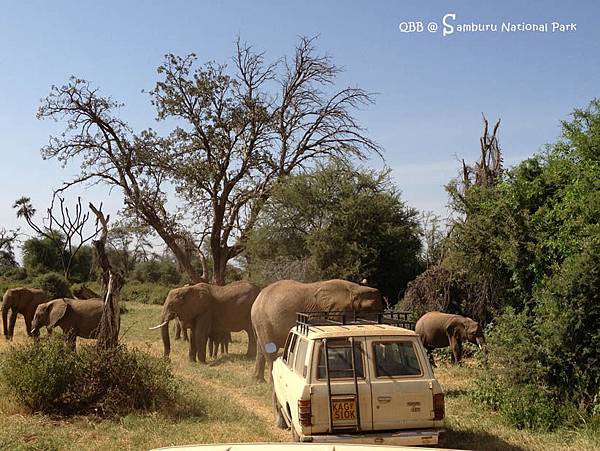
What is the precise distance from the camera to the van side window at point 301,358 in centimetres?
825

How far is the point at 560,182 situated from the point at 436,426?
7335 millimetres

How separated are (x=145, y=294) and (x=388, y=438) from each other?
4038 cm

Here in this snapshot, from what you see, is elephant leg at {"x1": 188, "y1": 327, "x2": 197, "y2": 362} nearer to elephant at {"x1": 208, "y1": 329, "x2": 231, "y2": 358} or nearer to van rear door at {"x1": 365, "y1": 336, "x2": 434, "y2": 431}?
elephant at {"x1": 208, "y1": 329, "x2": 231, "y2": 358}

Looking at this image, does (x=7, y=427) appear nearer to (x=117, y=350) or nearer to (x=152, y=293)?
(x=117, y=350)

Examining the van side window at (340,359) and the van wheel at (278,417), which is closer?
→ the van side window at (340,359)

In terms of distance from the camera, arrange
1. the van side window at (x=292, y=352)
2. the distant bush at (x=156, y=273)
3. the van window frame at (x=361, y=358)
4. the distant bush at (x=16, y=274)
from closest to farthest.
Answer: the van window frame at (x=361, y=358), the van side window at (x=292, y=352), the distant bush at (x=16, y=274), the distant bush at (x=156, y=273)

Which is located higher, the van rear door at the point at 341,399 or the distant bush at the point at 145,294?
the distant bush at the point at 145,294

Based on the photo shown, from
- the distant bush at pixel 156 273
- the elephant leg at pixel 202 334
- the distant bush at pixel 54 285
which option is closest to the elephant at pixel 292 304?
the elephant leg at pixel 202 334

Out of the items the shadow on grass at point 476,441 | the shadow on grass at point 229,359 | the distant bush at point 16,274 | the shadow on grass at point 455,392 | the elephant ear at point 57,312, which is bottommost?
the shadow on grass at point 476,441

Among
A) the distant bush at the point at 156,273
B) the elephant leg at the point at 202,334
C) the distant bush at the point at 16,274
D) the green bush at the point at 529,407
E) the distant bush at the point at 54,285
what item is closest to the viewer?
the green bush at the point at 529,407

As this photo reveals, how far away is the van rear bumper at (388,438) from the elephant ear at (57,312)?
41.3 feet

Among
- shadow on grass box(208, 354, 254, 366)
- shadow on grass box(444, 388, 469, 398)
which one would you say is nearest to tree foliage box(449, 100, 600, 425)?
shadow on grass box(444, 388, 469, 398)

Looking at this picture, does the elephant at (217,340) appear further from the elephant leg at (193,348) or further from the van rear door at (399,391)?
the van rear door at (399,391)

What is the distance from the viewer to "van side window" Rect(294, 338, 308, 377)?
825 centimetres
